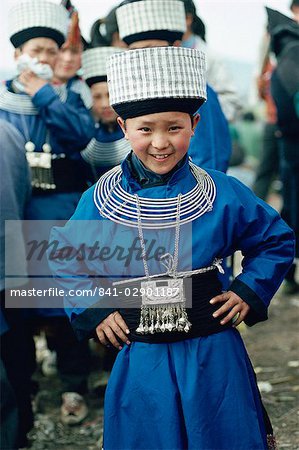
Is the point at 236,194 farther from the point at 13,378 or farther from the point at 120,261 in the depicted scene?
the point at 13,378

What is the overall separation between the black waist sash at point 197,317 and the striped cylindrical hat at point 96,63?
6.55 ft

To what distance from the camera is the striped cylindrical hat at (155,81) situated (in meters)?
2.29

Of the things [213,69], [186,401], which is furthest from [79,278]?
[213,69]

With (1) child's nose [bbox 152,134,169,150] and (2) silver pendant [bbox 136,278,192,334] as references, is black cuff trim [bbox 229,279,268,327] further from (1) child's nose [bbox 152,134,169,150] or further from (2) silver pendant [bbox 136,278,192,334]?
(1) child's nose [bbox 152,134,169,150]

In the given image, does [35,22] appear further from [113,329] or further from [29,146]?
[113,329]

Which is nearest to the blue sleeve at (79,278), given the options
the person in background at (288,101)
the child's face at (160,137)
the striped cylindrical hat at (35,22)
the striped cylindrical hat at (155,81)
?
the child's face at (160,137)

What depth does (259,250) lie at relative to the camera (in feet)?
7.94

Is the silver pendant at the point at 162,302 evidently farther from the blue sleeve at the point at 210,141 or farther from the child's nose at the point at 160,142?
the blue sleeve at the point at 210,141

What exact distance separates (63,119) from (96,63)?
60 centimetres

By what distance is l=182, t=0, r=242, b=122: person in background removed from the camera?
409 cm

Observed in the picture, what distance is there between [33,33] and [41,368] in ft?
7.12

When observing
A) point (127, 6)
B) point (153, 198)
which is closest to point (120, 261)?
point (153, 198)

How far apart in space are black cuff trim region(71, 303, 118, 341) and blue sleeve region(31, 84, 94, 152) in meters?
1.48

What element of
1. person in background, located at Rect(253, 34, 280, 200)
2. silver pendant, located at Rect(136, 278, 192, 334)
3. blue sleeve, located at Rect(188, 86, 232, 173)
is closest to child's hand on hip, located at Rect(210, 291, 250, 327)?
silver pendant, located at Rect(136, 278, 192, 334)
